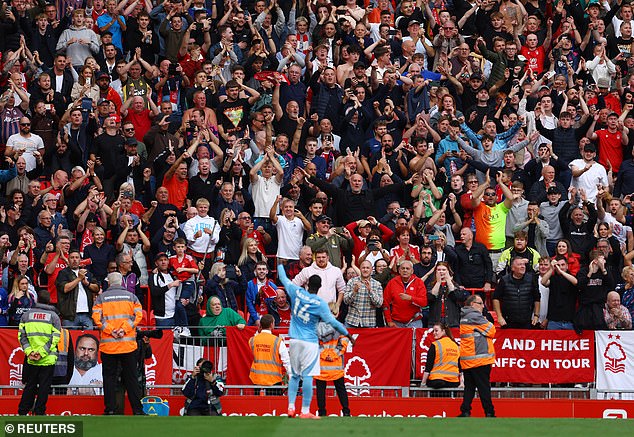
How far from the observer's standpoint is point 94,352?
22188 millimetres

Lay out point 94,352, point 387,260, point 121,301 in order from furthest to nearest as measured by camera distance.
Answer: point 387,260 < point 94,352 < point 121,301

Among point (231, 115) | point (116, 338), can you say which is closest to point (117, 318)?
point (116, 338)

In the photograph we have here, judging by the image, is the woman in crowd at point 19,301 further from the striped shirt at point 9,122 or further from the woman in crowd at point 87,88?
the woman in crowd at point 87,88

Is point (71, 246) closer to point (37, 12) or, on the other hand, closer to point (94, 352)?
point (94, 352)

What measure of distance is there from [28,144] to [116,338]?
6.48 meters

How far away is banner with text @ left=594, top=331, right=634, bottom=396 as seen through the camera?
74.4ft

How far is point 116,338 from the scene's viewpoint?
20422 millimetres

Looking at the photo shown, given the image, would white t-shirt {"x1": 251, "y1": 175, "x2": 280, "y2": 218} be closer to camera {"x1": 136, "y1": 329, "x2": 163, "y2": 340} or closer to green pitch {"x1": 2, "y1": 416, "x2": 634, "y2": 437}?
camera {"x1": 136, "y1": 329, "x2": 163, "y2": 340}

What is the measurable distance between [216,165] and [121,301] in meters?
5.93

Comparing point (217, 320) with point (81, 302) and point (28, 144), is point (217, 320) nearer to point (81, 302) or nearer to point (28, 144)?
point (81, 302)

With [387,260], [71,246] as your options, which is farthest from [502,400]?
[71,246]

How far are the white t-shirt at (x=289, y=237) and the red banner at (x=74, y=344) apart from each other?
3080 mm

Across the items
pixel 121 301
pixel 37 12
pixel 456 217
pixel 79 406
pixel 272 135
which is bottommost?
pixel 79 406

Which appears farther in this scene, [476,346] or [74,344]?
[74,344]
